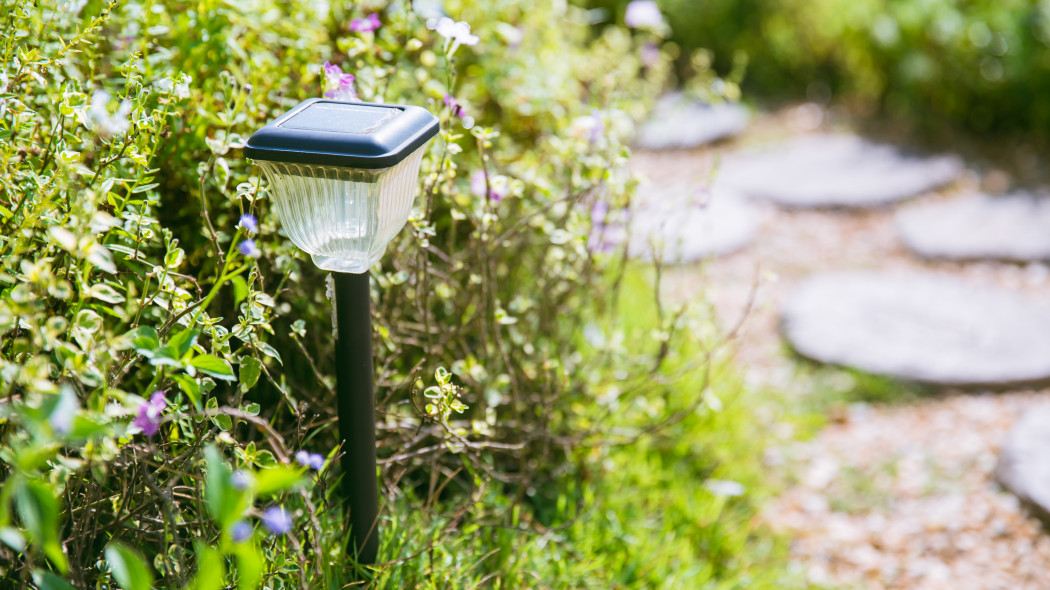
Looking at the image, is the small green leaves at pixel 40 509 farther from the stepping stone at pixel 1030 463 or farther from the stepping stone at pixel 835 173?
the stepping stone at pixel 835 173

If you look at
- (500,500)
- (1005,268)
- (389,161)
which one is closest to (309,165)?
(389,161)

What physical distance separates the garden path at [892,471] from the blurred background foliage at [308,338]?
20 cm

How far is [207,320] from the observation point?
123 cm

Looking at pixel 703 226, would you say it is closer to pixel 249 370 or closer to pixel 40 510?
pixel 249 370

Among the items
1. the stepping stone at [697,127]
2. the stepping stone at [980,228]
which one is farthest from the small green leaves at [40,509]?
the stepping stone at [697,127]

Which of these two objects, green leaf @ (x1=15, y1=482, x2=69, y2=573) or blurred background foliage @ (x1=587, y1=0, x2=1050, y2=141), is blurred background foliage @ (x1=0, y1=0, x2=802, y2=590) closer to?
green leaf @ (x1=15, y1=482, x2=69, y2=573)

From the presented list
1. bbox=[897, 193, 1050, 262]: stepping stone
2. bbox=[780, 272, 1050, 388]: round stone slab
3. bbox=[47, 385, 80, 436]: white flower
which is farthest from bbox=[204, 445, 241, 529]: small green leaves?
bbox=[897, 193, 1050, 262]: stepping stone

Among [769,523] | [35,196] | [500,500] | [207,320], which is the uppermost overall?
[35,196]

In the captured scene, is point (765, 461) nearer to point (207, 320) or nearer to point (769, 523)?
point (769, 523)

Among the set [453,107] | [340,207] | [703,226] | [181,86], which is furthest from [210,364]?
[703,226]

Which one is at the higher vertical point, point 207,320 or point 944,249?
point 207,320

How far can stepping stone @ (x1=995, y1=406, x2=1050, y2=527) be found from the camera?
2429 mm

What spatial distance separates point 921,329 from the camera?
3250 millimetres

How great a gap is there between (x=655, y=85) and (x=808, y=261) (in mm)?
1365
